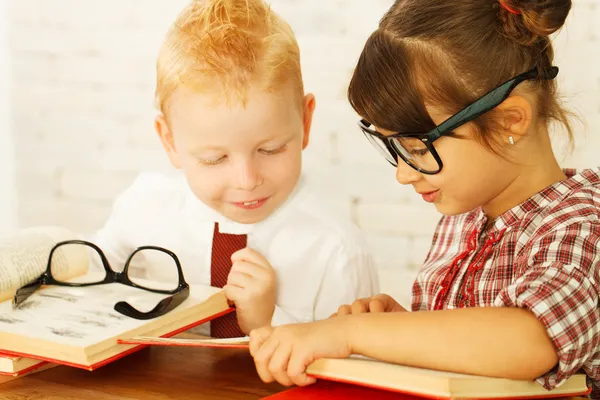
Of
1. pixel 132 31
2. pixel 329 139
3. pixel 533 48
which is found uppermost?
pixel 132 31

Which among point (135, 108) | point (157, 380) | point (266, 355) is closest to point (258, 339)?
point (266, 355)

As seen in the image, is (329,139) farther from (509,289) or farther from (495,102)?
(509,289)

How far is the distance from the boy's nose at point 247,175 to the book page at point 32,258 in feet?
0.85

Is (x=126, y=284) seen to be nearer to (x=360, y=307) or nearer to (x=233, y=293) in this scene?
(x=233, y=293)

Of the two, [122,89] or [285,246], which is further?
[122,89]

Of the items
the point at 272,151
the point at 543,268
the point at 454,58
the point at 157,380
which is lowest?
the point at 157,380

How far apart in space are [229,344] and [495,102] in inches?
15.7

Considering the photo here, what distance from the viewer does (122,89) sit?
2199 mm

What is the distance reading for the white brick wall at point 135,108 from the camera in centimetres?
181

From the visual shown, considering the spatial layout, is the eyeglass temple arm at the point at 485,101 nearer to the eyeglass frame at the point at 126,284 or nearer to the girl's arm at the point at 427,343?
the girl's arm at the point at 427,343

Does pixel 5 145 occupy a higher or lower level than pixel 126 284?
higher

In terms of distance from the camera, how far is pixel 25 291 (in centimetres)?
106

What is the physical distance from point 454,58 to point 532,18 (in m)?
0.10

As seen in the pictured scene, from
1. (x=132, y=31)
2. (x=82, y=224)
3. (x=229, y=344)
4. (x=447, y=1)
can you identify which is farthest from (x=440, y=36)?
(x=82, y=224)
